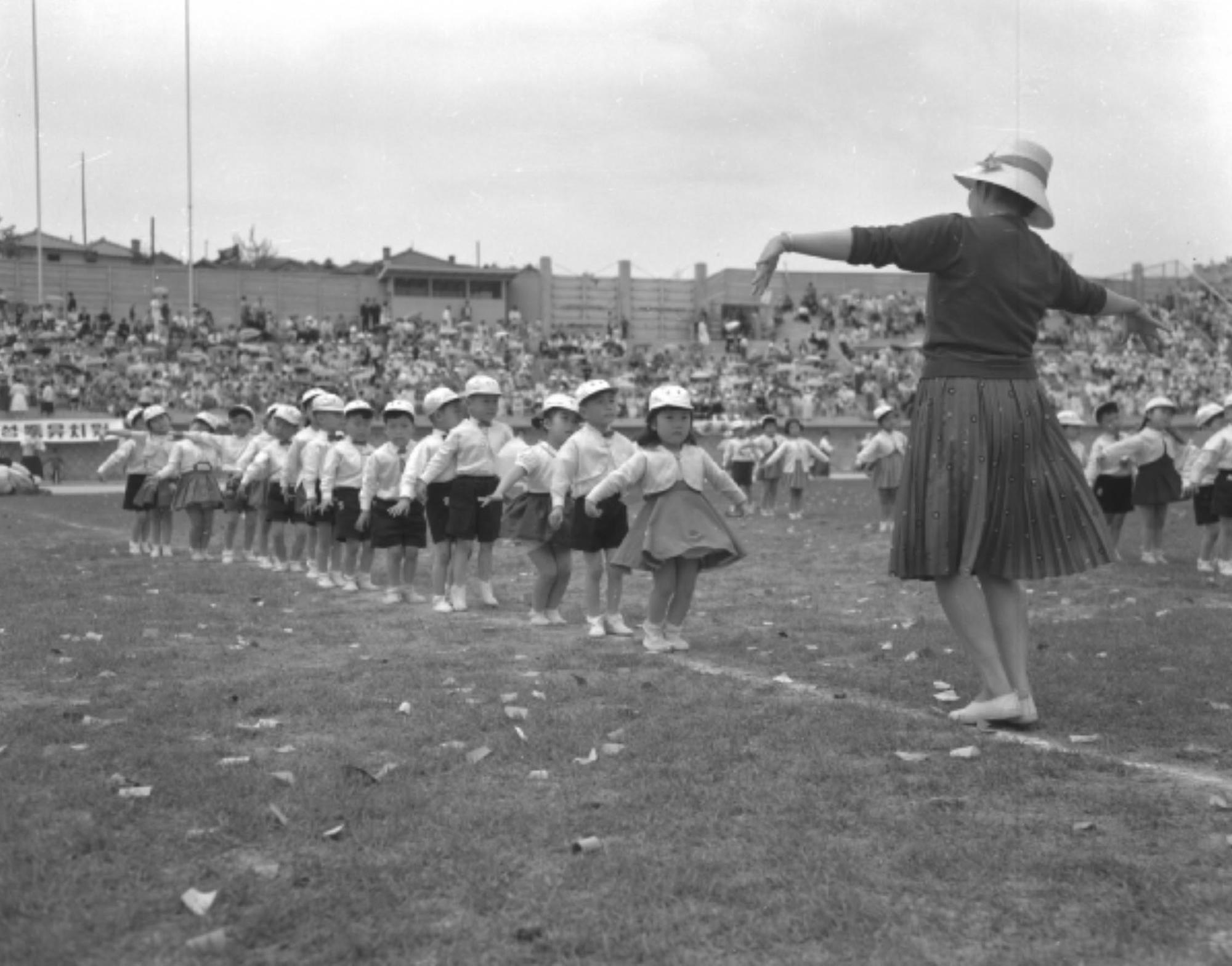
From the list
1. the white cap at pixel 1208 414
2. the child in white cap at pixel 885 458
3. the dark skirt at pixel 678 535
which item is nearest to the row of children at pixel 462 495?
the dark skirt at pixel 678 535

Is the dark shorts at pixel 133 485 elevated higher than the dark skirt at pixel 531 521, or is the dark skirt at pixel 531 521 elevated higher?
the dark skirt at pixel 531 521

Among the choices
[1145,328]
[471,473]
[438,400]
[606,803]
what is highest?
[1145,328]

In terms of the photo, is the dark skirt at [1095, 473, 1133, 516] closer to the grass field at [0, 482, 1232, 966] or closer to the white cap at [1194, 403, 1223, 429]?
the white cap at [1194, 403, 1223, 429]

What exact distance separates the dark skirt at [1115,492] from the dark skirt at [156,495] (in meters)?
10.1

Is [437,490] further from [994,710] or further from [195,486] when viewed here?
[994,710]

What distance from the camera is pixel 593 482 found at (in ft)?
31.7

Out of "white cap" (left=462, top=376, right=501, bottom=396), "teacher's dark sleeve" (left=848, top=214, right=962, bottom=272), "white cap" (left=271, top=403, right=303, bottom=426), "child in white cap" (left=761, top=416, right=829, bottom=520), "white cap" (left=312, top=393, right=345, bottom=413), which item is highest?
"teacher's dark sleeve" (left=848, top=214, right=962, bottom=272)

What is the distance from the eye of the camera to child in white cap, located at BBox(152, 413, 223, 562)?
15891 millimetres

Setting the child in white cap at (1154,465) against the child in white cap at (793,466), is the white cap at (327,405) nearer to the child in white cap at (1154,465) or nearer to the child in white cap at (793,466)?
the child in white cap at (1154,465)

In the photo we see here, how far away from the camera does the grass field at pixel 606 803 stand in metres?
3.45

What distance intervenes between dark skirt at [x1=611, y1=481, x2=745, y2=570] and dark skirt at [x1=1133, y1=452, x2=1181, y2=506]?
6890 mm

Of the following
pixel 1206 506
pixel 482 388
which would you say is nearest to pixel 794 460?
pixel 1206 506

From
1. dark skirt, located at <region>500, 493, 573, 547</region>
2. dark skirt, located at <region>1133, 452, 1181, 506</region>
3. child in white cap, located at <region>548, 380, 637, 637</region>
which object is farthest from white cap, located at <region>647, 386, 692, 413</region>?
dark skirt, located at <region>1133, 452, 1181, 506</region>

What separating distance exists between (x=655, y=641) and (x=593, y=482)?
1.65 m
